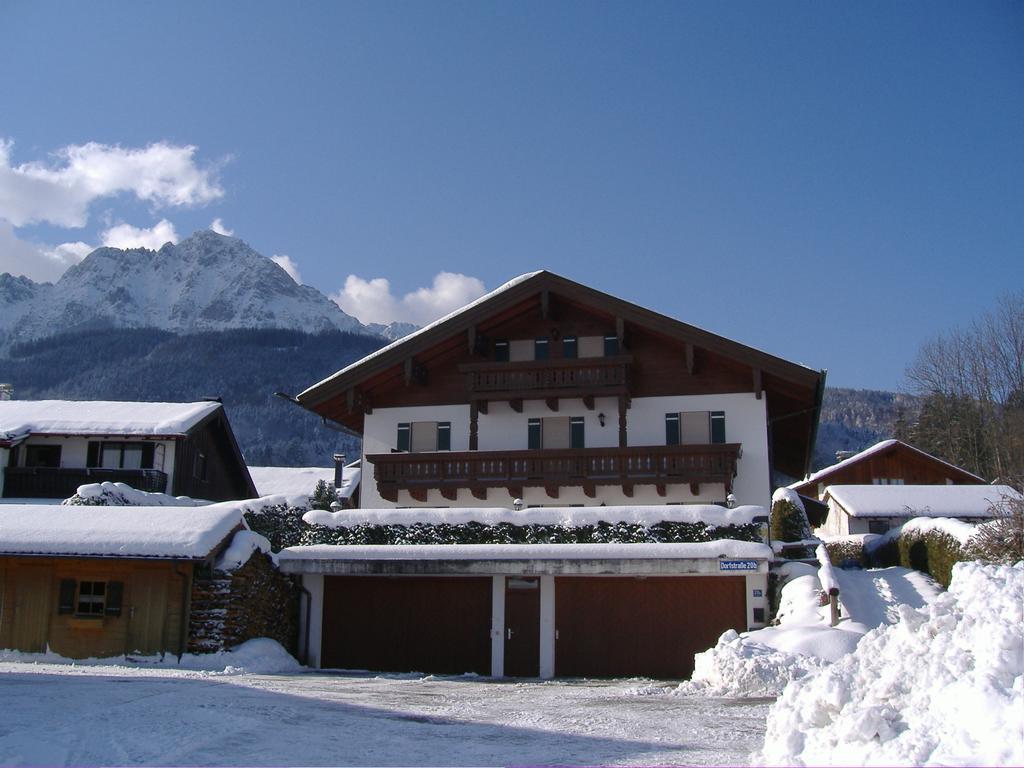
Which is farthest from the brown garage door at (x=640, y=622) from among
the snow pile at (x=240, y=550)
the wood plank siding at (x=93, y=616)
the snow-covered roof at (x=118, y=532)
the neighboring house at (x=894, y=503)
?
the neighboring house at (x=894, y=503)

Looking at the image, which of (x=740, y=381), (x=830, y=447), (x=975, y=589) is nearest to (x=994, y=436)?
(x=740, y=381)

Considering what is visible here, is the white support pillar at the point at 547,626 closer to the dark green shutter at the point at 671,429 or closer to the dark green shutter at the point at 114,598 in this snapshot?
the dark green shutter at the point at 671,429

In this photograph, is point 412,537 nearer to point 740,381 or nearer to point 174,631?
point 174,631

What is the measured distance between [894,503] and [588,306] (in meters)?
18.6

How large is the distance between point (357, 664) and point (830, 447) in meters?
96.2

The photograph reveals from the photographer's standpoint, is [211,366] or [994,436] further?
[211,366]

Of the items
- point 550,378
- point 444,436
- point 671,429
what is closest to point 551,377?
point 550,378

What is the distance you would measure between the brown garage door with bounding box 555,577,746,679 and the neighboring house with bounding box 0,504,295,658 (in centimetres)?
712

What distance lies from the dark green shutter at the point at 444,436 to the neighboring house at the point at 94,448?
1269 cm

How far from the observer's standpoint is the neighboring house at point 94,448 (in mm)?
38531

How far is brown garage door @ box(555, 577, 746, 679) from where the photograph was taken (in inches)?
899

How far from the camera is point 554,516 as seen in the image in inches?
952

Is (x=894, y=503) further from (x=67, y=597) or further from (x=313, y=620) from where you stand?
(x=67, y=597)

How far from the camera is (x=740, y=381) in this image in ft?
97.5
